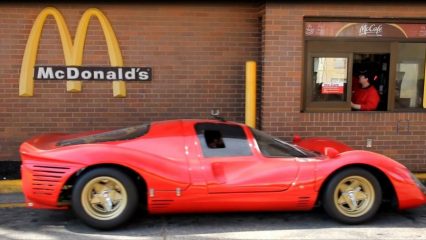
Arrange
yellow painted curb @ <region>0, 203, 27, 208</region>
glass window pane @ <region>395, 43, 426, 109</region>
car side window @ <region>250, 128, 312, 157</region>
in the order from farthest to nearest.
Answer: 1. glass window pane @ <region>395, 43, 426, 109</region>
2. yellow painted curb @ <region>0, 203, 27, 208</region>
3. car side window @ <region>250, 128, 312, 157</region>

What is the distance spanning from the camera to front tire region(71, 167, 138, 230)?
5.21 metres

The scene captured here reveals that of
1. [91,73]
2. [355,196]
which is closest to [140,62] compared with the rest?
[91,73]

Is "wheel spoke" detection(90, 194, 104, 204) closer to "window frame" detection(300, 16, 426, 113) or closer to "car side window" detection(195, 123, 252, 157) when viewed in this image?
"car side window" detection(195, 123, 252, 157)

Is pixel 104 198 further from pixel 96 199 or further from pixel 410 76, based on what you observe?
pixel 410 76

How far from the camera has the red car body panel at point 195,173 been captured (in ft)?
17.2

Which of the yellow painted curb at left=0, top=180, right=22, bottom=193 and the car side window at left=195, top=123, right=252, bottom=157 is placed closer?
the car side window at left=195, top=123, right=252, bottom=157

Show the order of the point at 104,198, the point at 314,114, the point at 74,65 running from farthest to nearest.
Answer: the point at 74,65
the point at 314,114
the point at 104,198

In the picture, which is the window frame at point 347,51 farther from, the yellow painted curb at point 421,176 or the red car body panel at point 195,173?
the red car body panel at point 195,173

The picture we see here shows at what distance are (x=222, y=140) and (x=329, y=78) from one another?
3237 mm

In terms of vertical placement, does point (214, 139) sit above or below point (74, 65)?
below

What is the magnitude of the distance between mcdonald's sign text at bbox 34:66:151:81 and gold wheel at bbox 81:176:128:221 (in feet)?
10.9

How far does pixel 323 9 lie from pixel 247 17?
4.00ft

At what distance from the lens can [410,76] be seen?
8.40m

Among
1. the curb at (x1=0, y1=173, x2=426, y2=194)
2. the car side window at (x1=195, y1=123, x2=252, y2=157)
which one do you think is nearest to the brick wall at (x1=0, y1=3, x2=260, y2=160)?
the curb at (x1=0, y1=173, x2=426, y2=194)
